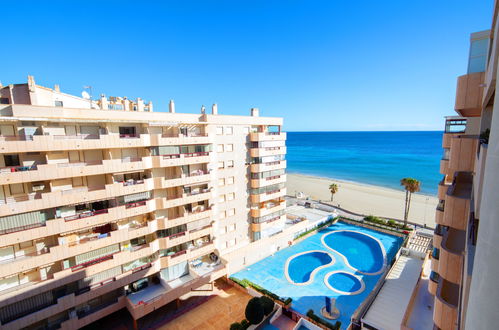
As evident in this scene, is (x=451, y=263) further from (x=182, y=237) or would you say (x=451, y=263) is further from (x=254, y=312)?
(x=182, y=237)

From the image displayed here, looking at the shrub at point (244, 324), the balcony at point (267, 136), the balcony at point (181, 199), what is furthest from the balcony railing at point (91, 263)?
the balcony at point (267, 136)

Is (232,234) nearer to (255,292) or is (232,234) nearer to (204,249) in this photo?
(204,249)

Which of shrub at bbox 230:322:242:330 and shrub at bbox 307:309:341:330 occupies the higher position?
shrub at bbox 230:322:242:330

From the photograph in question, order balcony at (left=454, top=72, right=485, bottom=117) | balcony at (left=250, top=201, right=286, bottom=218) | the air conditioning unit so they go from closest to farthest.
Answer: balcony at (left=454, top=72, right=485, bottom=117), the air conditioning unit, balcony at (left=250, top=201, right=286, bottom=218)

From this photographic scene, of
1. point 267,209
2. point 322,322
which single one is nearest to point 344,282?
point 322,322

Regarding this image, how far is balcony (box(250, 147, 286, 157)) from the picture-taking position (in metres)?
35.5

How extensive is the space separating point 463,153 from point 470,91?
2.58 metres

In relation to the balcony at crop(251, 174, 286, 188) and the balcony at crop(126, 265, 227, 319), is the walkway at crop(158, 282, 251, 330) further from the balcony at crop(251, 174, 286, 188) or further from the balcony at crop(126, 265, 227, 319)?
the balcony at crop(251, 174, 286, 188)

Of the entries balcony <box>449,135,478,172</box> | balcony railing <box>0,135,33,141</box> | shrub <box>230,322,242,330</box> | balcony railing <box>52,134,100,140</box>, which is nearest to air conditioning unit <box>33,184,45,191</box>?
balcony railing <box>0,135,33,141</box>

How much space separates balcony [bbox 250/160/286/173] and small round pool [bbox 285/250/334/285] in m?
13.8

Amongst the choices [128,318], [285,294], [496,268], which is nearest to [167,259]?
[128,318]

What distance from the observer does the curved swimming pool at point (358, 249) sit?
3522cm

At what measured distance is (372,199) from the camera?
72.4m

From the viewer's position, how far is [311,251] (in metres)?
39.2
